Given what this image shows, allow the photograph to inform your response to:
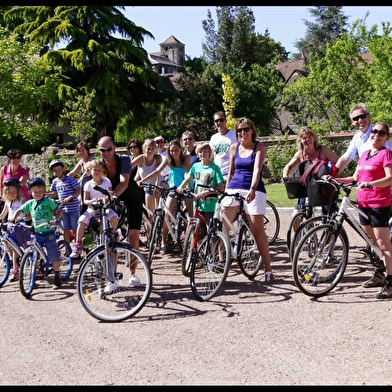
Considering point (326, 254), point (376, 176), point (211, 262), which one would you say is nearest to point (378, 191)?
point (376, 176)

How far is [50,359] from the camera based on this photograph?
439 centimetres

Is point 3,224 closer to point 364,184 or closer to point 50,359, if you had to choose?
point 50,359

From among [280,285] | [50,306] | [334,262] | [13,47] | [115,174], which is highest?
[13,47]

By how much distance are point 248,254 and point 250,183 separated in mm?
947

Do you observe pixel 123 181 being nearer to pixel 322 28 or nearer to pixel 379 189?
pixel 379 189

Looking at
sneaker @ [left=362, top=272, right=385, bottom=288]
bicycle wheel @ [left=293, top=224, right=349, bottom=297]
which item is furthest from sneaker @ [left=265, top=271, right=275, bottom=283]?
sneaker @ [left=362, top=272, right=385, bottom=288]

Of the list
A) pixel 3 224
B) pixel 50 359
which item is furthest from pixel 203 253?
pixel 3 224

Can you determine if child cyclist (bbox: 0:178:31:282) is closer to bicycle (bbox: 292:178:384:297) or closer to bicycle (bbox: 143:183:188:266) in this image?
bicycle (bbox: 143:183:188:266)

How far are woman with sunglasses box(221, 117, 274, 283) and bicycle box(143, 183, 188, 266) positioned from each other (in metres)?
0.99

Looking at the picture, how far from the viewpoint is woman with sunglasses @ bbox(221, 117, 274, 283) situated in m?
6.37

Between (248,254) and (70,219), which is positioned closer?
(248,254)

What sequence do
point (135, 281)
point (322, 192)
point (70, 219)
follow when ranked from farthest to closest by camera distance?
point (70, 219) → point (322, 192) → point (135, 281)

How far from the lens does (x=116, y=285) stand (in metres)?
5.79

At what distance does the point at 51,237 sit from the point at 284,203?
29.6ft
